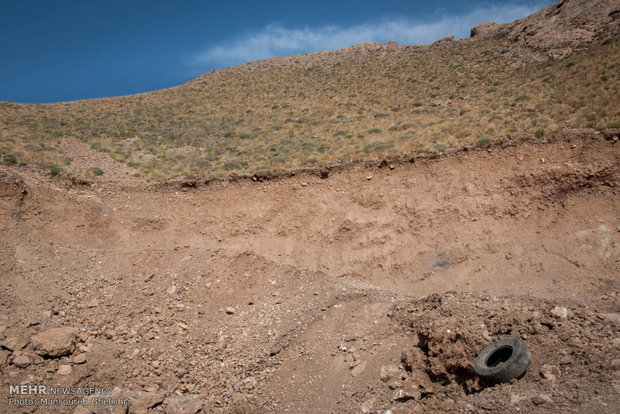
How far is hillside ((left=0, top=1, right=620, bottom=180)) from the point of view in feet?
54.0

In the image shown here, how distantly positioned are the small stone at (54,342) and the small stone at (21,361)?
29 cm

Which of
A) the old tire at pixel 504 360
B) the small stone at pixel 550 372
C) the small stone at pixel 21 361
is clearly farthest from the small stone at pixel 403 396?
the small stone at pixel 21 361

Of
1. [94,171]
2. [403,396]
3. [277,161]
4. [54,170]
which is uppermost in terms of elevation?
[54,170]

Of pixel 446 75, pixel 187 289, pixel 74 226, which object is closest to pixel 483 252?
pixel 187 289

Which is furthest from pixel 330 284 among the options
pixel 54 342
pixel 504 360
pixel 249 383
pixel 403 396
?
pixel 54 342

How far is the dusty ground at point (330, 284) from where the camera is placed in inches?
309

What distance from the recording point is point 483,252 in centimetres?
1169

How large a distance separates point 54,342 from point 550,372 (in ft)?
35.7

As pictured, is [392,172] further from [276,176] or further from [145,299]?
[145,299]

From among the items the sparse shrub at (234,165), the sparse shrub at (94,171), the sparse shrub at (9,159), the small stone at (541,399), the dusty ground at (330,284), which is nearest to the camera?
the small stone at (541,399)

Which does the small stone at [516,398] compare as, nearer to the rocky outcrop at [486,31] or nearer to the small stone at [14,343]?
the small stone at [14,343]

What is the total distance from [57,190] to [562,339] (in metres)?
17.4

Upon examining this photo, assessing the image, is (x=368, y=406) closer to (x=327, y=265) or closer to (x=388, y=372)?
(x=388, y=372)

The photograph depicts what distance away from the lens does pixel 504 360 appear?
750 cm
